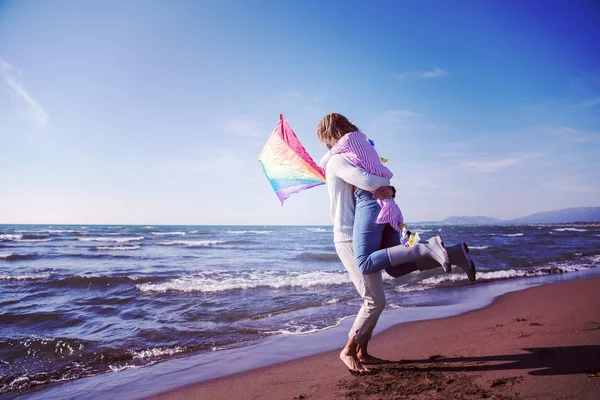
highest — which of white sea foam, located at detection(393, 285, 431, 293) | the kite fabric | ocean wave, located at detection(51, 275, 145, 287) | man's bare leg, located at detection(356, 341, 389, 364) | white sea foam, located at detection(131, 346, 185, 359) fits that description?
the kite fabric

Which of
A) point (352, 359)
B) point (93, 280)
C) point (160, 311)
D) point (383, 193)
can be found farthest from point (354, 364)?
point (93, 280)

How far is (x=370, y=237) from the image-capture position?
283cm

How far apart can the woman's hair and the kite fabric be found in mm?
533

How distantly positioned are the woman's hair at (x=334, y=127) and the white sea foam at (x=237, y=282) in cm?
643

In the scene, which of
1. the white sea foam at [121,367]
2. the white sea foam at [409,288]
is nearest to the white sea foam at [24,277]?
the white sea foam at [121,367]

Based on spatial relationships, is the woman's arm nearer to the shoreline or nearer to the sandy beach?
the sandy beach

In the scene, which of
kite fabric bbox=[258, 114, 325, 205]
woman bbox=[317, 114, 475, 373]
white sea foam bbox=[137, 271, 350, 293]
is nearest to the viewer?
woman bbox=[317, 114, 475, 373]

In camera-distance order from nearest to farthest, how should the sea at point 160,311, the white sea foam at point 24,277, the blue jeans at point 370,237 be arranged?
the blue jeans at point 370,237
the sea at point 160,311
the white sea foam at point 24,277

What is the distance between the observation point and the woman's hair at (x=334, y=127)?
10.4 feet

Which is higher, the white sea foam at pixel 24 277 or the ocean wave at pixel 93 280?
the white sea foam at pixel 24 277

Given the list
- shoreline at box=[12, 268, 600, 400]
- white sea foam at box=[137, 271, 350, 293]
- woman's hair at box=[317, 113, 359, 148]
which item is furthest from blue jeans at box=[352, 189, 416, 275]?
white sea foam at box=[137, 271, 350, 293]

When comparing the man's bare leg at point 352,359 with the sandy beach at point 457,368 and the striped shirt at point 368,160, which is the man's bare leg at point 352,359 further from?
the striped shirt at point 368,160

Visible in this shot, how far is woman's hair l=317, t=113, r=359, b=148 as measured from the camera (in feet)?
10.4

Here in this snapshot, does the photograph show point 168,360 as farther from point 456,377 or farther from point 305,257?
point 305,257
